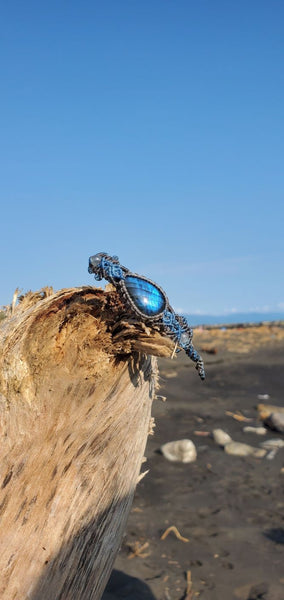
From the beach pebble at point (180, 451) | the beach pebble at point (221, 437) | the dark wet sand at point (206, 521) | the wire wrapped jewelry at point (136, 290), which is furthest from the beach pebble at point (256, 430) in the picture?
the wire wrapped jewelry at point (136, 290)

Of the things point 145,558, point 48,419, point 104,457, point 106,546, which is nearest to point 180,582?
point 145,558

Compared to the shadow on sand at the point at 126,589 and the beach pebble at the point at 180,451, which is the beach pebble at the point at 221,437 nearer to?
the beach pebble at the point at 180,451

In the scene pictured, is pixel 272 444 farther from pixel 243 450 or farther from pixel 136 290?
pixel 136 290

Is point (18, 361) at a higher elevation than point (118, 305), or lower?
lower

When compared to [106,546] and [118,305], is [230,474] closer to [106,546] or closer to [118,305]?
[106,546]

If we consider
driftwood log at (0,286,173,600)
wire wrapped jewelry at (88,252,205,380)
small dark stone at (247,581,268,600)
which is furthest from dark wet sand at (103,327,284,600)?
wire wrapped jewelry at (88,252,205,380)

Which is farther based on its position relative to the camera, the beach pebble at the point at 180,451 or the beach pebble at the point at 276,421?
the beach pebble at the point at 276,421

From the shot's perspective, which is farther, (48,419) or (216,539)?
(216,539)
